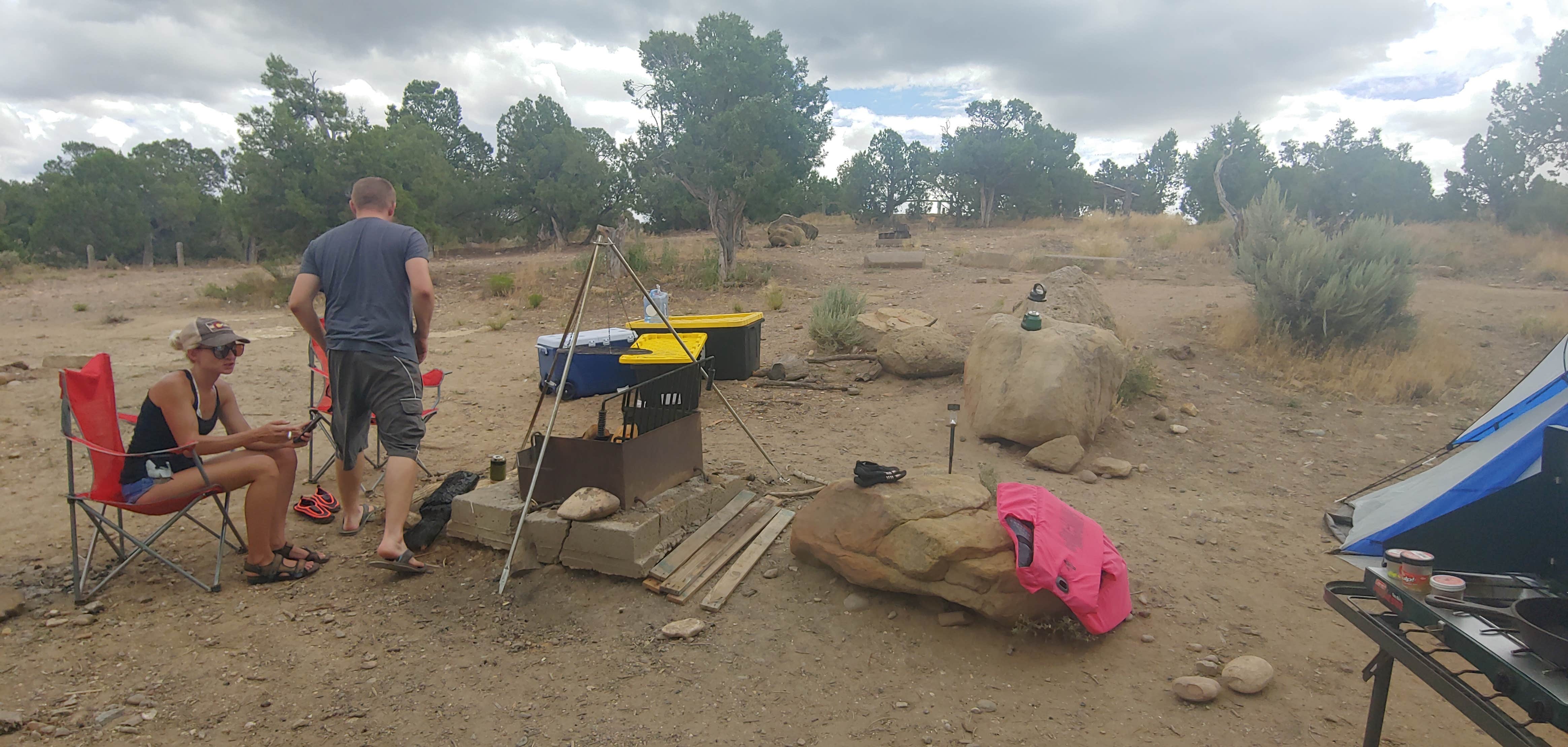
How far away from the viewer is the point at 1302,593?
376cm

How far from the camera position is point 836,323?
8.38 metres

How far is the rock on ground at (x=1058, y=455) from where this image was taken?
550cm

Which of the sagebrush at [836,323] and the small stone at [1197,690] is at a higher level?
the sagebrush at [836,323]

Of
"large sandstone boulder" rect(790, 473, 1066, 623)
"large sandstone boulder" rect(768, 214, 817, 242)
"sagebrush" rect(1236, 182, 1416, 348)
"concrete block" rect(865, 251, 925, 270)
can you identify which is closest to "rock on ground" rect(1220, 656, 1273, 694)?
"large sandstone boulder" rect(790, 473, 1066, 623)

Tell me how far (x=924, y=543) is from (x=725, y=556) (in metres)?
1.02

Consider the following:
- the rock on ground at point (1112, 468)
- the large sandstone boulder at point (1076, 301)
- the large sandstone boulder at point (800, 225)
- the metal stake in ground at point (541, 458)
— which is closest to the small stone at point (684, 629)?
the metal stake in ground at point (541, 458)

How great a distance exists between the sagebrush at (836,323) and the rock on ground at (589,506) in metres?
4.89

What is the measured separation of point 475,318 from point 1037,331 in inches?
347

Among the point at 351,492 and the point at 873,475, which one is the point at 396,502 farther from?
the point at 873,475

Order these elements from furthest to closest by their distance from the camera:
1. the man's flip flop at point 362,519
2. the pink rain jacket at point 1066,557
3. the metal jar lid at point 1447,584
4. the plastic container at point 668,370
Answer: the plastic container at point 668,370 < the man's flip flop at point 362,519 < the pink rain jacket at point 1066,557 < the metal jar lid at point 1447,584

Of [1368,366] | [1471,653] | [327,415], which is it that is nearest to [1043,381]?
[1471,653]

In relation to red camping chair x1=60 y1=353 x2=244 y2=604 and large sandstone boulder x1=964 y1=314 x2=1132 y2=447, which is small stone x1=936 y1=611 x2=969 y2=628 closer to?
large sandstone boulder x1=964 y1=314 x2=1132 y2=447

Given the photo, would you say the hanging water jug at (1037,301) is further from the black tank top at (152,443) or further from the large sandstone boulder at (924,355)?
the black tank top at (152,443)

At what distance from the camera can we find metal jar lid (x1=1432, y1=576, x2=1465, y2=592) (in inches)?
77.4
